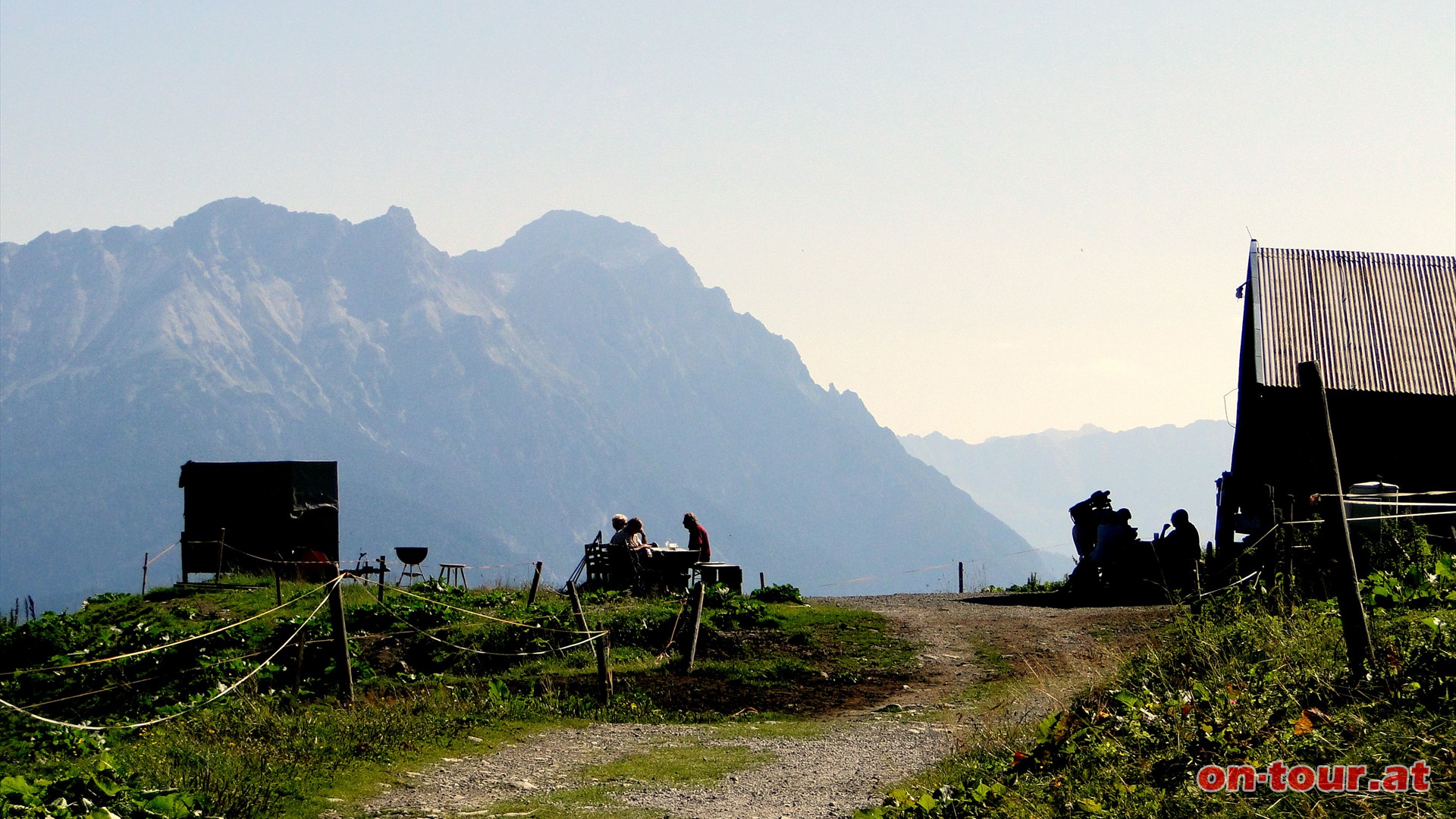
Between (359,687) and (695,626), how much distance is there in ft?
15.1

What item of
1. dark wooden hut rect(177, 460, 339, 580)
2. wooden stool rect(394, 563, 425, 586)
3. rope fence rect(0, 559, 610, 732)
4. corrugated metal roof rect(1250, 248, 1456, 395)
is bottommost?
rope fence rect(0, 559, 610, 732)

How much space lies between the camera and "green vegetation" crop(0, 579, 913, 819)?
966 centimetres

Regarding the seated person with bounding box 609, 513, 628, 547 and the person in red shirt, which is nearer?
the seated person with bounding box 609, 513, 628, 547

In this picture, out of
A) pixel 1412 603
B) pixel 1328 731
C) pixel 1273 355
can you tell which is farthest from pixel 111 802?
pixel 1273 355

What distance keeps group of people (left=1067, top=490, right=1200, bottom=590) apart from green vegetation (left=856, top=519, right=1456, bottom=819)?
1070 centimetres

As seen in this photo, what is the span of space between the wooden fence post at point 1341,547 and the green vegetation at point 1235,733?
6.2 inches

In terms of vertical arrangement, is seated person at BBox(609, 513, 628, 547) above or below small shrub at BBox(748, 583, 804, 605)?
above

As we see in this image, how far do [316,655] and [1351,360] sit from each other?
20.2 m

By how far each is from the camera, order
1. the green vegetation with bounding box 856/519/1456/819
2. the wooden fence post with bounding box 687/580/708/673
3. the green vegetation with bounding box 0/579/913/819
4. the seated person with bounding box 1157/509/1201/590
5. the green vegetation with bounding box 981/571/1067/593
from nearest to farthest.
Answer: the green vegetation with bounding box 856/519/1456/819, the green vegetation with bounding box 0/579/913/819, the wooden fence post with bounding box 687/580/708/673, the seated person with bounding box 1157/509/1201/590, the green vegetation with bounding box 981/571/1067/593

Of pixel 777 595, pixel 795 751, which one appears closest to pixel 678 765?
pixel 795 751

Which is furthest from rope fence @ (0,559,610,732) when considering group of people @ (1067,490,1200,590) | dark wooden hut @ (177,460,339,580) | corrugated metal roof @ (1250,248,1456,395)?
dark wooden hut @ (177,460,339,580)

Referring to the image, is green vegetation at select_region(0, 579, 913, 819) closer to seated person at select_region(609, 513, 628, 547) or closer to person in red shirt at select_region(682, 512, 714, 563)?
seated person at select_region(609, 513, 628, 547)

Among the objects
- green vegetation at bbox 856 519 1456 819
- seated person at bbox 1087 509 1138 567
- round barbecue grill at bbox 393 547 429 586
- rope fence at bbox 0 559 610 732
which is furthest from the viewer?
round barbecue grill at bbox 393 547 429 586

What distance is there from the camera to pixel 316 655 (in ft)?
56.2
